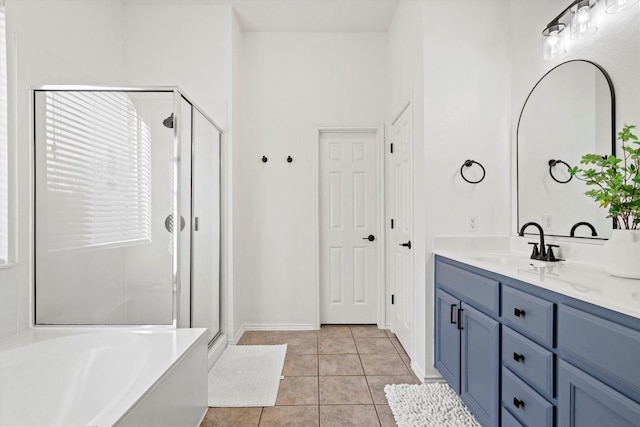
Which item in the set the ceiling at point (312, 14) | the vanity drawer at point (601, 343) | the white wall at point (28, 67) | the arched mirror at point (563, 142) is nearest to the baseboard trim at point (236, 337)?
the white wall at point (28, 67)

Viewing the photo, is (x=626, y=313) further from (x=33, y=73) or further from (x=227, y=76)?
(x=227, y=76)

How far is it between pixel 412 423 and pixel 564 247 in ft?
4.10

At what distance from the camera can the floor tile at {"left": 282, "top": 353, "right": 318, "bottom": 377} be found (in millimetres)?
2551

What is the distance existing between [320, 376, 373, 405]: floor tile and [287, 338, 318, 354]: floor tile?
526 mm

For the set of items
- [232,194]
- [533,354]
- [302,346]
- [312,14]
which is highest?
[312,14]

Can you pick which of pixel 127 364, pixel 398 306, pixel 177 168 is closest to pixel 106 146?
pixel 177 168

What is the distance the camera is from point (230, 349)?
9.81 ft

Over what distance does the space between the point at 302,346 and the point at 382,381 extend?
890mm

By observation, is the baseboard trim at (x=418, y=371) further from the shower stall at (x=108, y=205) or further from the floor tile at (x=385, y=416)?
the shower stall at (x=108, y=205)

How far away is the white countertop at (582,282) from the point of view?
1.00 meters

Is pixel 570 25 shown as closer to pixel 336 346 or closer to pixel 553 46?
pixel 553 46

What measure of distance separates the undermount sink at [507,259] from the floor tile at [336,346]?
4.58 feet

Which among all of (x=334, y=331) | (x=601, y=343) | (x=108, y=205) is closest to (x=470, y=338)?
(x=601, y=343)

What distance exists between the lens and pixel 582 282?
1.28 metres
